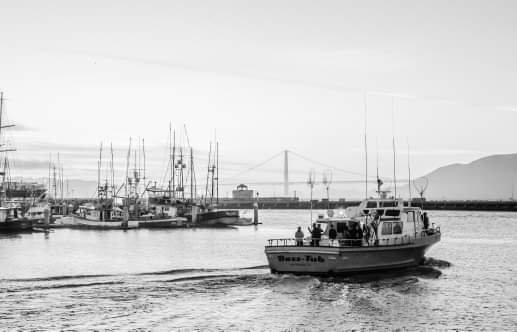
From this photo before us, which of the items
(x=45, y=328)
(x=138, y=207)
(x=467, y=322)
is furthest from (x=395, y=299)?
(x=138, y=207)

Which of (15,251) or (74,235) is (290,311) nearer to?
(15,251)

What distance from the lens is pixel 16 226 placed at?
86000 millimetres

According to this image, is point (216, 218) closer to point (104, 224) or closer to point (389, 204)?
point (104, 224)

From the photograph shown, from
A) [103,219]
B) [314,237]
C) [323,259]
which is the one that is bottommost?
[323,259]

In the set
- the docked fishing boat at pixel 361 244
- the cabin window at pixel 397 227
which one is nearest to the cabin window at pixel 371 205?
the docked fishing boat at pixel 361 244

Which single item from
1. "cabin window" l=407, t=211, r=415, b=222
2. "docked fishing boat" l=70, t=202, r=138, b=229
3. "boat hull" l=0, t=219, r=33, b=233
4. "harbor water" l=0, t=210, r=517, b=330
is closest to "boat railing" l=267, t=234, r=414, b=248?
"harbor water" l=0, t=210, r=517, b=330

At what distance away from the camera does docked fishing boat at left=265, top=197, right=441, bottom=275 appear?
36.7 metres

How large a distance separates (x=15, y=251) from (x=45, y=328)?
38333 mm

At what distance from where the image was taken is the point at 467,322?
28609mm

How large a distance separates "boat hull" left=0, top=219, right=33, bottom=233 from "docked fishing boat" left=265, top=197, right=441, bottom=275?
5474cm

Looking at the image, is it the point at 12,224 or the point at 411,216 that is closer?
the point at 411,216

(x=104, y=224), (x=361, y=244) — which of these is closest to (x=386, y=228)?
(x=361, y=244)

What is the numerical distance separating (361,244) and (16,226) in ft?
199

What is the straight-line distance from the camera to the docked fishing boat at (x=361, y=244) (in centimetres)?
3672
